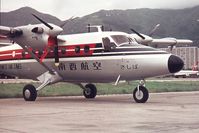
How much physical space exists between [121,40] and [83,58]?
2.20m

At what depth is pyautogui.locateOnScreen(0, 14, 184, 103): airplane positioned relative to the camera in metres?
19.2

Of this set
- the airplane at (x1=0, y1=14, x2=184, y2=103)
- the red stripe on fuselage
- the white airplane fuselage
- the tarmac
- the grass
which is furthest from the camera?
the grass

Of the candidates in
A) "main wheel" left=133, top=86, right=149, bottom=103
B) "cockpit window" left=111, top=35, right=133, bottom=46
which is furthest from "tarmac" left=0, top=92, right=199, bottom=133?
"cockpit window" left=111, top=35, right=133, bottom=46

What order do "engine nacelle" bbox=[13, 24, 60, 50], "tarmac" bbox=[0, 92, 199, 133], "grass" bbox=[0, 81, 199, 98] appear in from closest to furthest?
"tarmac" bbox=[0, 92, 199, 133] < "engine nacelle" bbox=[13, 24, 60, 50] < "grass" bbox=[0, 81, 199, 98]

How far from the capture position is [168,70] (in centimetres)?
1858

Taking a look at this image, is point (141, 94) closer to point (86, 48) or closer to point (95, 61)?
point (95, 61)

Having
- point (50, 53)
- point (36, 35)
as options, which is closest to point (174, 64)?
point (36, 35)

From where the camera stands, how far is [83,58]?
21391 millimetres

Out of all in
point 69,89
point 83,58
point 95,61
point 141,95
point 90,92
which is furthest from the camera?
point 69,89

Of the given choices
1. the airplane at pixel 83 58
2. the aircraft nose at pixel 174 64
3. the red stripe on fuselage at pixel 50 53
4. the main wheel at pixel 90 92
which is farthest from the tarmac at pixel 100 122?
the main wheel at pixel 90 92

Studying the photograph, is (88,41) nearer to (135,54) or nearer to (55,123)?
(135,54)

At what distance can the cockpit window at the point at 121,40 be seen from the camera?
20.3m

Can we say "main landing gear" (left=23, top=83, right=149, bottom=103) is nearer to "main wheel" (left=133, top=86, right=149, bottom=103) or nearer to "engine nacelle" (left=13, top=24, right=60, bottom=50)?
"main wheel" (left=133, top=86, right=149, bottom=103)

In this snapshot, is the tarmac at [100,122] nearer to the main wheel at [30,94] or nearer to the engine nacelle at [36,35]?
the main wheel at [30,94]
